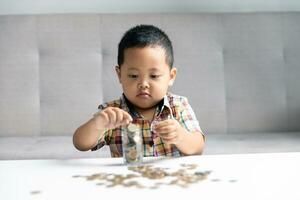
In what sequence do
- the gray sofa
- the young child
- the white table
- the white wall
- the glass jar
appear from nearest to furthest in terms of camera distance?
the white table → the glass jar → the young child → the gray sofa → the white wall

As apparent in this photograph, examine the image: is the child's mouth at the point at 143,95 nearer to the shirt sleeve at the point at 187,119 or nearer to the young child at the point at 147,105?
the young child at the point at 147,105

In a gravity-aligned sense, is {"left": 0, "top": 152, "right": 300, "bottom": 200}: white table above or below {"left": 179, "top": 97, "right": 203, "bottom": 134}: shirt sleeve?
below

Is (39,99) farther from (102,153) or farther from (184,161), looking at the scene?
(184,161)

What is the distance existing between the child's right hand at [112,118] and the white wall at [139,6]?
151 centimetres

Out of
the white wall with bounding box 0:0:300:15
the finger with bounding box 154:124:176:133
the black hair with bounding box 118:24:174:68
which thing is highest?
the white wall with bounding box 0:0:300:15

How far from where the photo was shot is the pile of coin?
0.82 m

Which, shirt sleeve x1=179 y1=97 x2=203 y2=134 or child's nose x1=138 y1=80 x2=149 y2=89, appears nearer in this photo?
child's nose x1=138 y1=80 x2=149 y2=89

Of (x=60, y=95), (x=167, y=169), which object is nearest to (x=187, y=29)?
(x=60, y=95)

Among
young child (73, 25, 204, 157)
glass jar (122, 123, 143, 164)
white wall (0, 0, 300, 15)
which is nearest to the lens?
glass jar (122, 123, 143, 164)

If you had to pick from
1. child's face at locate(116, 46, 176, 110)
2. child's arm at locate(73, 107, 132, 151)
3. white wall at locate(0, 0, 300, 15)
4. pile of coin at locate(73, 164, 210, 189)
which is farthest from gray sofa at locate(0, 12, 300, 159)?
pile of coin at locate(73, 164, 210, 189)

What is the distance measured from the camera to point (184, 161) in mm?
1026

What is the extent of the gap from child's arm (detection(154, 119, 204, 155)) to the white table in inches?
2.4

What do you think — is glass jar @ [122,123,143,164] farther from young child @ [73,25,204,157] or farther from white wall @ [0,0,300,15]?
white wall @ [0,0,300,15]

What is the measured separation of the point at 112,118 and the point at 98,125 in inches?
2.5
